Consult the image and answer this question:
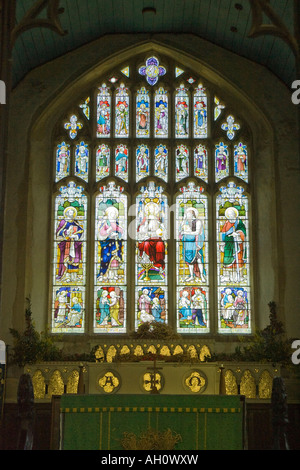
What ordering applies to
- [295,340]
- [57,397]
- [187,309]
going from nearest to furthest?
[57,397] → [295,340] → [187,309]

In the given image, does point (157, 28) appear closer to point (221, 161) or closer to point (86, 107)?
point (86, 107)

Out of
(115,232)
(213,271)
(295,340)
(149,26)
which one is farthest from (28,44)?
(295,340)

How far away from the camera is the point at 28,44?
14281mm

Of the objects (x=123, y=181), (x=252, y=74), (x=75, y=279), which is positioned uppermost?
(x=252, y=74)

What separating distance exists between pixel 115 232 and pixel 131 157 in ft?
5.03

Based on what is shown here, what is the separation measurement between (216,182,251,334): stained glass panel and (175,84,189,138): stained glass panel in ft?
4.61

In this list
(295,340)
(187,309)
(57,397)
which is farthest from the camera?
(187,309)

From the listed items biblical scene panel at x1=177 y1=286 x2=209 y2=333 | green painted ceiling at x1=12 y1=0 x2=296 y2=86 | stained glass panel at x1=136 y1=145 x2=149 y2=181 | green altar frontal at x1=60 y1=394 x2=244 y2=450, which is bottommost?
green altar frontal at x1=60 y1=394 x2=244 y2=450

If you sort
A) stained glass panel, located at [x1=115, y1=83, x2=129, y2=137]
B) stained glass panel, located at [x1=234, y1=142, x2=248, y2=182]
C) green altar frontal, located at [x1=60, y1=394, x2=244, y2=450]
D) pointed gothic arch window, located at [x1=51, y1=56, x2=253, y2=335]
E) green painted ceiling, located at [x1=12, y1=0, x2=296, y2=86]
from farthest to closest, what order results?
stained glass panel, located at [x1=115, y1=83, x2=129, y2=137] → stained glass panel, located at [x1=234, y1=142, x2=248, y2=182] → pointed gothic arch window, located at [x1=51, y1=56, x2=253, y2=335] → green painted ceiling, located at [x1=12, y1=0, x2=296, y2=86] → green altar frontal, located at [x1=60, y1=394, x2=244, y2=450]

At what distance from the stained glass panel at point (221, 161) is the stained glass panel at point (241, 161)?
17 centimetres

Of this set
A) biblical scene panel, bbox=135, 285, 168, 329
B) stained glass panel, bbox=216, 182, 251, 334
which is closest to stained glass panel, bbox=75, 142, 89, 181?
biblical scene panel, bbox=135, 285, 168, 329

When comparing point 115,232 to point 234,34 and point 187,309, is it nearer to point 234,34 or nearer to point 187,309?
point 187,309

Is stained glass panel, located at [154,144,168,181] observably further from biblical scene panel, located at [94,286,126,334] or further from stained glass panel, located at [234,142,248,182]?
biblical scene panel, located at [94,286,126,334]

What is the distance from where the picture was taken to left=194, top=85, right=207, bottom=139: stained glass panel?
15281mm
